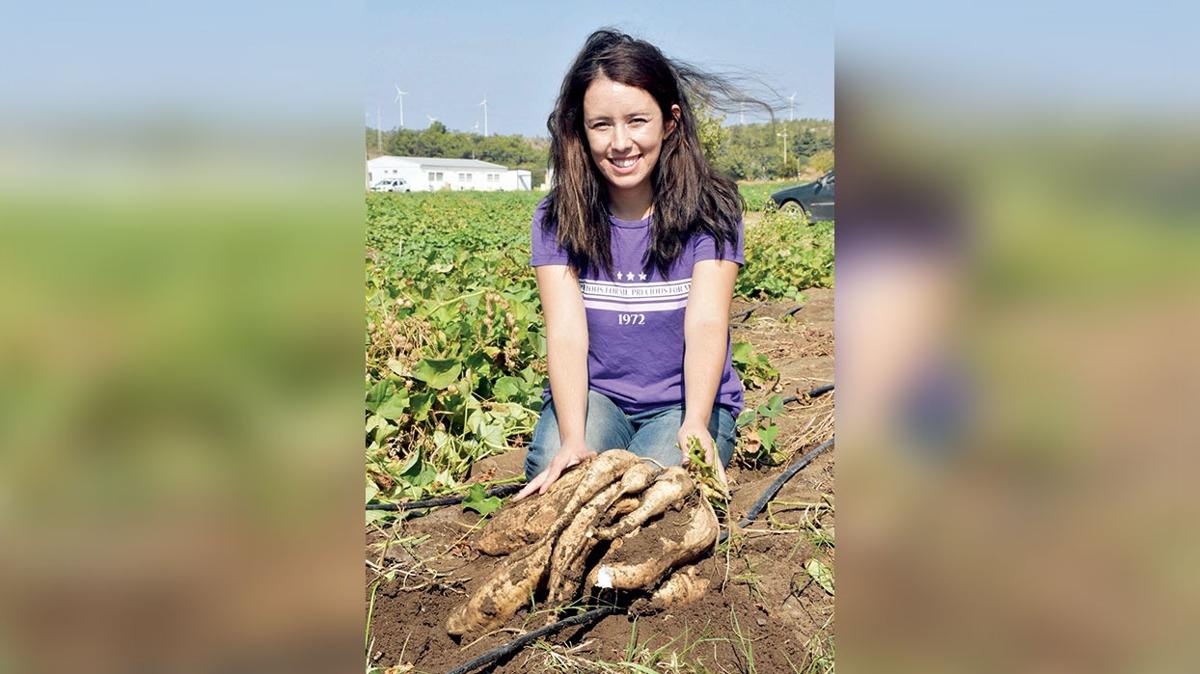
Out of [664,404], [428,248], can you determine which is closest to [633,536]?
[664,404]

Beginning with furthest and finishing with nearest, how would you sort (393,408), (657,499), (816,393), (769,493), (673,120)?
(816,393)
(393,408)
(769,493)
(673,120)
(657,499)

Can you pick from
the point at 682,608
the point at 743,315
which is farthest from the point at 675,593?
the point at 743,315

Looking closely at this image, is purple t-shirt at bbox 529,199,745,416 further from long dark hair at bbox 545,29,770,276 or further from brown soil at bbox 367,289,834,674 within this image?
brown soil at bbox 367,289,834,674

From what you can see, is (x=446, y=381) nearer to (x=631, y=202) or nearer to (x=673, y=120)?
(x=631, y=202)

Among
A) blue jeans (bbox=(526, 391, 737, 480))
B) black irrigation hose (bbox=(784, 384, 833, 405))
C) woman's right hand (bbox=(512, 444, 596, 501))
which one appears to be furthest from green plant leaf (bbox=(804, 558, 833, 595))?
black irrigation hose (bbox=(784, 384, 833, 405))

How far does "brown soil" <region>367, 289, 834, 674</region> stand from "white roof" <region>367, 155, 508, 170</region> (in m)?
66.0

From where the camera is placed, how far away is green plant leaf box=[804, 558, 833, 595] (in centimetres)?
217

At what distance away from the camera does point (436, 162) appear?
248 feet

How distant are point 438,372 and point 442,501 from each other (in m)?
0.63

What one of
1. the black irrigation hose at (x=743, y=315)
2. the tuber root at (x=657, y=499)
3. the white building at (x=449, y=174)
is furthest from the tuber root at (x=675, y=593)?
the white building at (x=449, y=174)
